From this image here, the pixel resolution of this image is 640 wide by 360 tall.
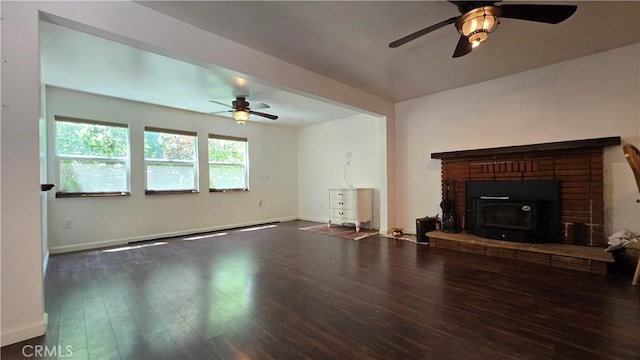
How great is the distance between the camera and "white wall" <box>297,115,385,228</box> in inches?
226

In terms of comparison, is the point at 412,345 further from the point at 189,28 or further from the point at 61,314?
the point at 189,28

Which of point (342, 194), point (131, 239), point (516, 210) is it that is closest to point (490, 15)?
point (516, 210)

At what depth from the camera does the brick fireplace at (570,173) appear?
3.26m

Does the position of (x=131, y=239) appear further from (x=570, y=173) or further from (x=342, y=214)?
(x=570, y=173)

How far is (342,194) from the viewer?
18.6ft

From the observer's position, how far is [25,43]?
1.81 metres

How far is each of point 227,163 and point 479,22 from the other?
212 inches

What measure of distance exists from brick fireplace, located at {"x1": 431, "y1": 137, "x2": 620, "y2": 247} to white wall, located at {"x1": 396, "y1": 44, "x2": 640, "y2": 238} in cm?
13

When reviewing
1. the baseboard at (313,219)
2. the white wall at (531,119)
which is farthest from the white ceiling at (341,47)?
the baseboard at (313,219)

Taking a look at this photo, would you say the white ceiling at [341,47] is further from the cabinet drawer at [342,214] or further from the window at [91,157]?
the cabinet drawer at [342,214]

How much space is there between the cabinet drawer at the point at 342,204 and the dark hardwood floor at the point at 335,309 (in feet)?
6.21

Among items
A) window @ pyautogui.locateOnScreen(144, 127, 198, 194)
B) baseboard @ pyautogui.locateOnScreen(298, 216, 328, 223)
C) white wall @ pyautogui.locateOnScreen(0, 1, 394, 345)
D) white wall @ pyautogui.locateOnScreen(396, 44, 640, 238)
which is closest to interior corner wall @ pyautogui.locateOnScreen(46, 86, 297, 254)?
window @ pyautogui.locateOnScreen(144, 127, 198, 194)

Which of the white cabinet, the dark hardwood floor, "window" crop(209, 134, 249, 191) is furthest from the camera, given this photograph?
"window" crop(209, 134, 249, 191)

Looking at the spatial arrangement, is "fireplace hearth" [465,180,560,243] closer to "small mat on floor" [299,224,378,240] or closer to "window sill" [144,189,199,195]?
"small mat on floor" [299,224,378,240]
